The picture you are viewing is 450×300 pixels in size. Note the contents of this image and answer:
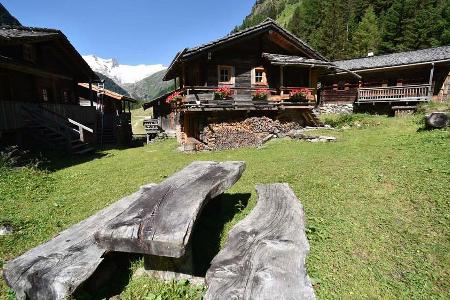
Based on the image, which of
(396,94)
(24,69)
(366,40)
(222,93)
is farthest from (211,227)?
(366,40)

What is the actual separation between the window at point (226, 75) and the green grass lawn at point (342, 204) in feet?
19.7

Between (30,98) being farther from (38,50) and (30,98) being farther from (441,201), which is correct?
(441,201)

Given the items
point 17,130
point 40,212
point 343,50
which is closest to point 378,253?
point 40,212

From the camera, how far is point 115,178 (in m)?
9.41

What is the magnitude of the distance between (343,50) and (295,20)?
78.4ft

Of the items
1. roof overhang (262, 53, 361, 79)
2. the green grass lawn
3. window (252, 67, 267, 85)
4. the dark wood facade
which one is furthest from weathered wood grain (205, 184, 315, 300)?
window (252, 67, 267, 85)

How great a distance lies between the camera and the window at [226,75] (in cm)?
1605

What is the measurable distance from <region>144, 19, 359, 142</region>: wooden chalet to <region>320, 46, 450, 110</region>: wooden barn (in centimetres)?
590

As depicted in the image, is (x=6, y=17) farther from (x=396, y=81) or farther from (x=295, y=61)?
(x=396, y=81)

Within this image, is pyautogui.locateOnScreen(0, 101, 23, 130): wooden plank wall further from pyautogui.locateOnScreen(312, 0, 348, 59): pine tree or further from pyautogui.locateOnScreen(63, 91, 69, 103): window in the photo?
pyautogui.locateOnScreen(312, 0, 348, 59): pine tree

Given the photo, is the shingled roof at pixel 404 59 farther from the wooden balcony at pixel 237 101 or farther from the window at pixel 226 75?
the window at pixel 226 75

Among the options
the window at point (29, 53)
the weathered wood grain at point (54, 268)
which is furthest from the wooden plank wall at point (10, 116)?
the weathered wood grain at point (54, 268)

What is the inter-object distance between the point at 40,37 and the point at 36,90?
11.4 feet

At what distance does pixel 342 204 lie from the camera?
5922mm
